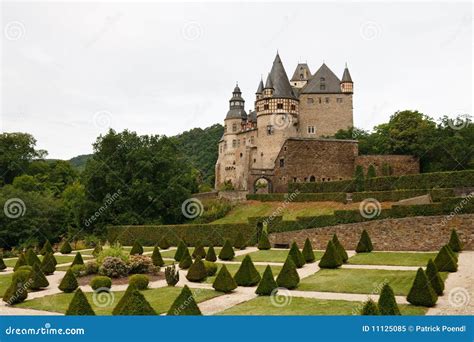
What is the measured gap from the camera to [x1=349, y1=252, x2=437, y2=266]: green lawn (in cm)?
2448

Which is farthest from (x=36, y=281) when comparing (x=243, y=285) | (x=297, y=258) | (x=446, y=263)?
(x=446, y=263)

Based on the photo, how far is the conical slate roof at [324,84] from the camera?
6488 centimetres

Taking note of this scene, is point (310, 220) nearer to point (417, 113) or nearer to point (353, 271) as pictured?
point (353, 271)

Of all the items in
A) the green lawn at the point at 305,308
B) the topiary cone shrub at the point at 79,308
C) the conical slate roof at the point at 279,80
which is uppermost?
the conical slate roof at the point at 279,80

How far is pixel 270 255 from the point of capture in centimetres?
3033

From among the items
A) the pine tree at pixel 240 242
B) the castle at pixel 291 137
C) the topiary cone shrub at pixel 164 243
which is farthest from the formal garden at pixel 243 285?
the castle at pixel 291 137

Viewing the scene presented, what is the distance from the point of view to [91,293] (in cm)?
1991

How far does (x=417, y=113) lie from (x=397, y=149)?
5.94m

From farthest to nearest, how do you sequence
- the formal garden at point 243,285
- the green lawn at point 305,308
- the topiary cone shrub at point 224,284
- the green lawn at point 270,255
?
the green lawn at point 270,255 → the topiary cone shrub at point 224,284 → the green lawn at point 305,308 → the formal garden at point 243,285

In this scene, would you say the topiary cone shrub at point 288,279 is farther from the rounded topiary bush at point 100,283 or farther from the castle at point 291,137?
the castle at point 291,137

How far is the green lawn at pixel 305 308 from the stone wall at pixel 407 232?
1456 centimetres

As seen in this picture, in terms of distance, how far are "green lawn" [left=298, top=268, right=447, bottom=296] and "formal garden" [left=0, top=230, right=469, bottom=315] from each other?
4cm

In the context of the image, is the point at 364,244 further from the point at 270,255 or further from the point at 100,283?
the point at 100,283
